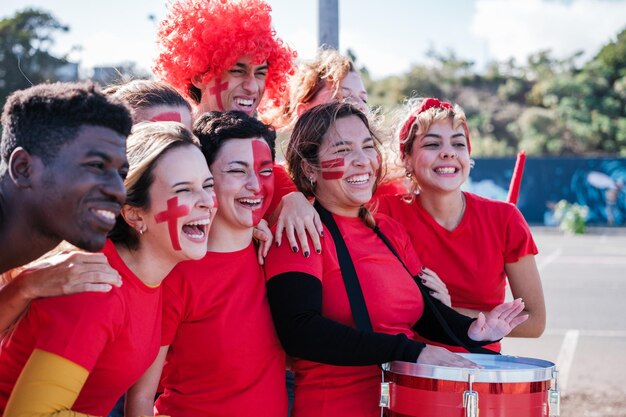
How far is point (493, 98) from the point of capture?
185 ft

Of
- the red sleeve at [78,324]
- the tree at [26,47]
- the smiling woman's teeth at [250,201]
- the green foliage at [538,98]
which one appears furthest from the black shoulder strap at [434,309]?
the green foliage at [538,98]

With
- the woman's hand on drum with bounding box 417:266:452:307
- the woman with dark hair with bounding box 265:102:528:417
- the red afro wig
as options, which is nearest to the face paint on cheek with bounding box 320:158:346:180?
the woman with dark hair with bounding box 265:102:528:417

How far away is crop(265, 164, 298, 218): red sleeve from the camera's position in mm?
3658

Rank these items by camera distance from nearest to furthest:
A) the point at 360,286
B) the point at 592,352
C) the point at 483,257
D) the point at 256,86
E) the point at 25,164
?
the point at 25,164 → the point at 360,286 → the point at 483,257 → the point at 256,86 → the point at 592,352

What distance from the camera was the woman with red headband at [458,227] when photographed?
380 centimetres

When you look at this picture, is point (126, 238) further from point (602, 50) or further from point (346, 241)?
point (602, 50)

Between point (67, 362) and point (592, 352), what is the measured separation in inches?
299

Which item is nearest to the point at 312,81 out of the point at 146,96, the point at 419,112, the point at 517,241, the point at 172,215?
the point at 419,112

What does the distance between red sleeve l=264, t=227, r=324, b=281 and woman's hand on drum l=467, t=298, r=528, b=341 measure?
801 mm

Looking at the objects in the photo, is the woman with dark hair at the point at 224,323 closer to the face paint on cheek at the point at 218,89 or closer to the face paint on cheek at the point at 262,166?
the face paint on cheek at the point at 262,166

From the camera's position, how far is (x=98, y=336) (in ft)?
7.61

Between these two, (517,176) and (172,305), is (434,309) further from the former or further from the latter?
(517,176)

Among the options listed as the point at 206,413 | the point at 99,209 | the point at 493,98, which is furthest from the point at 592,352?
the point at 493,98

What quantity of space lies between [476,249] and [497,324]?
579 mm
